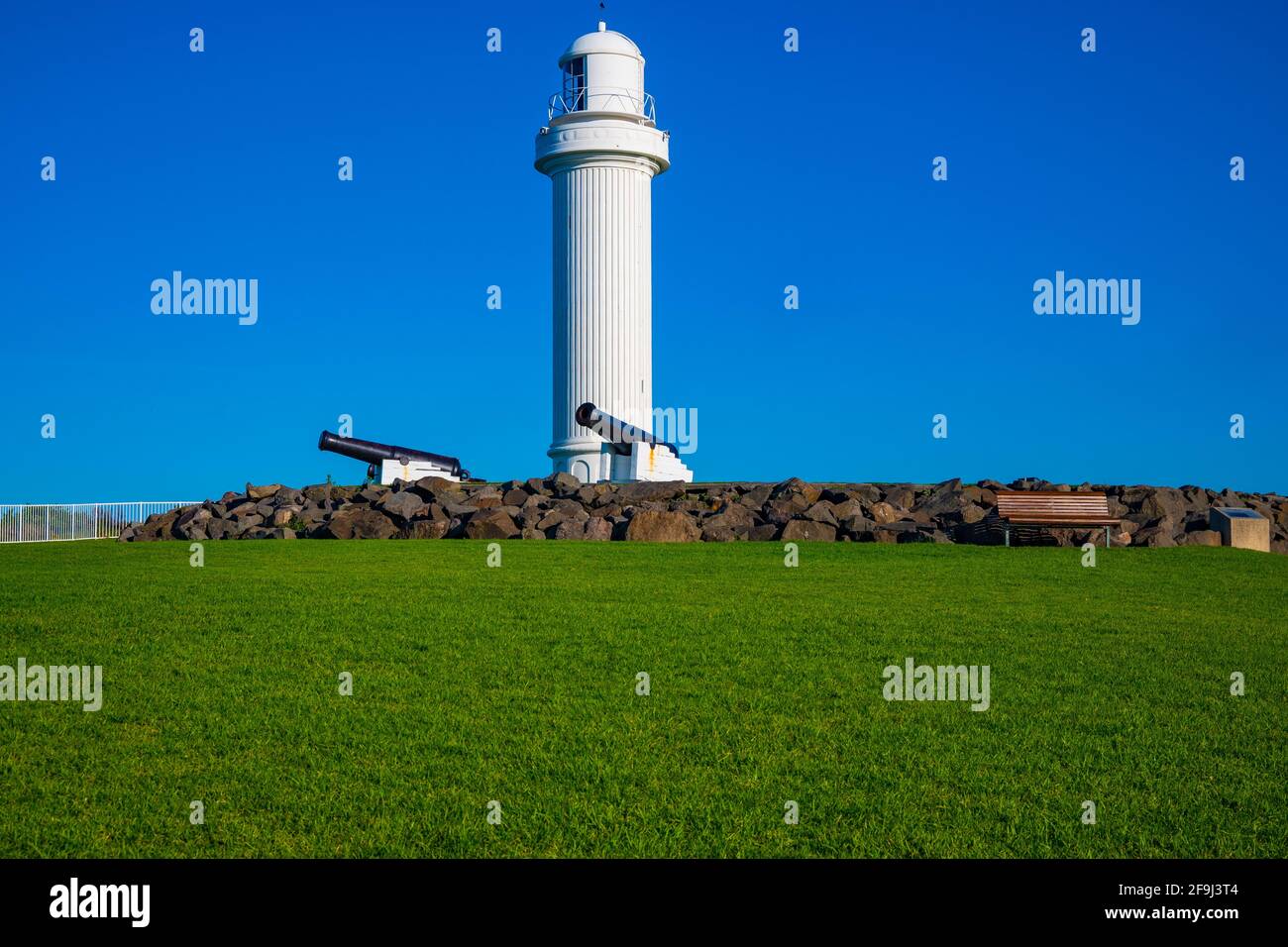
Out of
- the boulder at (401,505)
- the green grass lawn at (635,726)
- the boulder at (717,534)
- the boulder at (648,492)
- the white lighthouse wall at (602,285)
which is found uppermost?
the white lighthouse wall at (602,285)

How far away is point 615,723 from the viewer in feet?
24.0

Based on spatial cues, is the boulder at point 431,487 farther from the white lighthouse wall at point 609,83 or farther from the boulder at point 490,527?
the white lighthouse wall at point 609,83

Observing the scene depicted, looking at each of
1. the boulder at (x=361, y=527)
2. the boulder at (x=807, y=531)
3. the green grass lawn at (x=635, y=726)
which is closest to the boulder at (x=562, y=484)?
the boulder at (x=361, y=527)

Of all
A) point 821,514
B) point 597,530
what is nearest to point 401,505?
point 597,530

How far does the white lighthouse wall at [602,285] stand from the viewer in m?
34.2

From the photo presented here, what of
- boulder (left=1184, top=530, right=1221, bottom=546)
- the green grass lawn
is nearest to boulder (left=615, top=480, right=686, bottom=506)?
boulder (left=1184, top=530, right=1221, bottom=546)

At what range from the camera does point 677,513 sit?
2288 cm

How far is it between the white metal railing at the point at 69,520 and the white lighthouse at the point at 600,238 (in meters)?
11.0

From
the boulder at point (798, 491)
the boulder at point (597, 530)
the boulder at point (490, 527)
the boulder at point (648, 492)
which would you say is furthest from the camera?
the boulder at point (648, 492)

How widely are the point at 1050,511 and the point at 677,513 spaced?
22.4 ft

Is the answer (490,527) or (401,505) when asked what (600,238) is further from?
(490,527)

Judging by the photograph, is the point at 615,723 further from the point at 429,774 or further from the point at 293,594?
the point at 293,594
